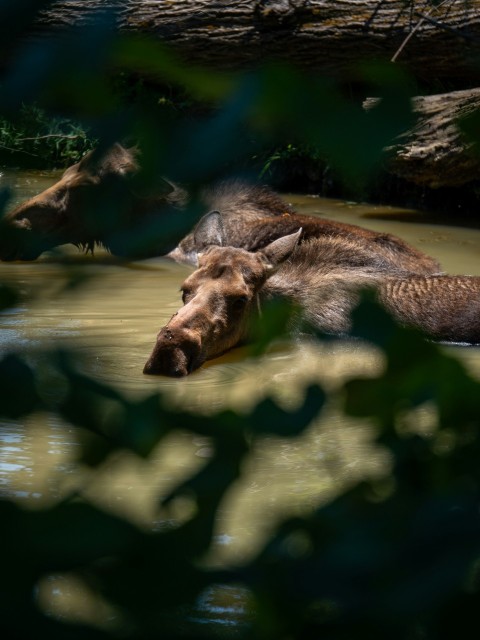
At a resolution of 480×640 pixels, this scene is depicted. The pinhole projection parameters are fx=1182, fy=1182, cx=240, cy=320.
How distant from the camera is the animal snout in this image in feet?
21.0

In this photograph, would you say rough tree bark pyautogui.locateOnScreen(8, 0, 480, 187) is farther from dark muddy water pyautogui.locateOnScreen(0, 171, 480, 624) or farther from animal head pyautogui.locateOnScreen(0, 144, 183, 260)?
animal head pyautogui.locateOnScreen(0, 144, 183, 260)

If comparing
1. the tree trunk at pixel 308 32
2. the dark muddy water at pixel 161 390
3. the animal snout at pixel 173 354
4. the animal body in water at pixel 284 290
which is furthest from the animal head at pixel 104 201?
the tree trunk at pixel 308 32

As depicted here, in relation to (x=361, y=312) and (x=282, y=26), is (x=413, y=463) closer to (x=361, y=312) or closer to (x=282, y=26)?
(x=361, y=312)

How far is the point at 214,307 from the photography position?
7.20 metres

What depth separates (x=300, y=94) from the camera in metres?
1.21

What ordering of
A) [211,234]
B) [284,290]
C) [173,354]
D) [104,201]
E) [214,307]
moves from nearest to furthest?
[104,201]
[173,354]
[214,307]
[284,290]
[211,234]

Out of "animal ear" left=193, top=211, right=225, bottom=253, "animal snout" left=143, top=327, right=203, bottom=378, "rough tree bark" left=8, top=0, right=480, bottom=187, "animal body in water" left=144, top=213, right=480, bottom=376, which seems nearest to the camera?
"animal snout" left=143, top=327, right=203, bottom=378

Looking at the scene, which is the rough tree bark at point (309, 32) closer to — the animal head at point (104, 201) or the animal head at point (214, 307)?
the animal head at point (214, 307)

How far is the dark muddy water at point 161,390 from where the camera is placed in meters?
1.34

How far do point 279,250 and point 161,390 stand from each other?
6.77 m

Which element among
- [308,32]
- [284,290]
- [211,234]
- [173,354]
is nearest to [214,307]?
[173,354]

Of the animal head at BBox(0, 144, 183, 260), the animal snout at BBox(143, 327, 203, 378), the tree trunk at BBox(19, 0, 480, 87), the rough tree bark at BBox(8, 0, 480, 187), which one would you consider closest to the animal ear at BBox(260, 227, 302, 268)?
the animal snout at BBox(143, 327, 203, 378)

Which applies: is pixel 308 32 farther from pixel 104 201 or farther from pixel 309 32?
pixel 104 201

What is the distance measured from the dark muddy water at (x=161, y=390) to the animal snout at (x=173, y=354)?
7 cm
